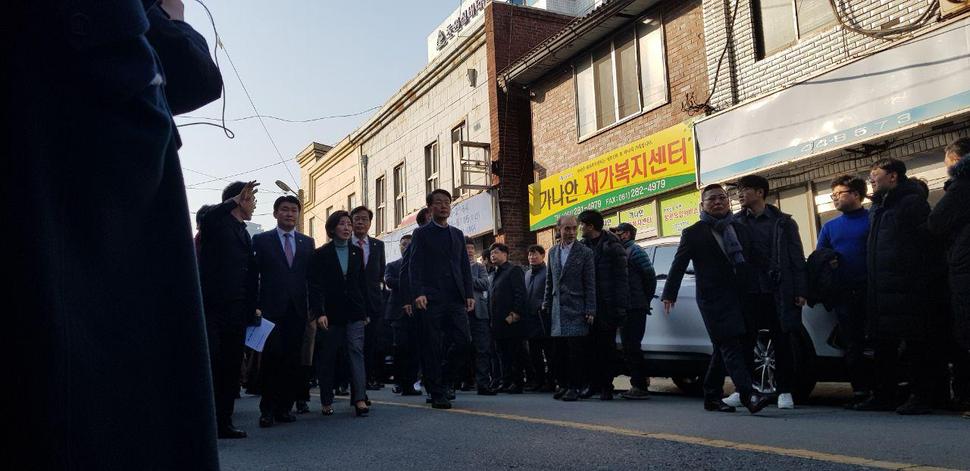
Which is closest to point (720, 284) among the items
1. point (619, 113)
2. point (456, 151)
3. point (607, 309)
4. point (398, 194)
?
point (607, 309)

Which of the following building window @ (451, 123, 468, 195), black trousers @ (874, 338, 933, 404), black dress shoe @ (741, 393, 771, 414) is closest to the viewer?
black dress shoe @ (741, 393, 771, 414)

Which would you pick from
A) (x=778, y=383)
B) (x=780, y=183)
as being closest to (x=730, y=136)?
(x=780, y=183)

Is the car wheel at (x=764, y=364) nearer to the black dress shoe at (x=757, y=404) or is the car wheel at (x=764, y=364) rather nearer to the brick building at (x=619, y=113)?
the black dress shoe at (x=757, y=404)

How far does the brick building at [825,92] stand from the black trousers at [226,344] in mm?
7955

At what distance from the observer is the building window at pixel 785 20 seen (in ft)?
38.8

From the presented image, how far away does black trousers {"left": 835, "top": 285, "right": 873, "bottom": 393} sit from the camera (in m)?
6.99

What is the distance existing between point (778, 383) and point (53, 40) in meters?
6.71

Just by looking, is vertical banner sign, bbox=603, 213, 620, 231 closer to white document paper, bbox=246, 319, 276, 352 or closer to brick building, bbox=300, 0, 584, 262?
brick building, bbox=300, 0, 584, 262

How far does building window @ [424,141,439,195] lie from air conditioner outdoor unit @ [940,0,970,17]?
51.5 feet

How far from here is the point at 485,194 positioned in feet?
65.9

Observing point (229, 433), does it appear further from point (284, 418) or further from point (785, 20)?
point (785, 20)

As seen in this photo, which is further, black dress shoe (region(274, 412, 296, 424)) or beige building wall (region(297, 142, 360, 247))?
beige building wall (region(297, 142, 360, 247))

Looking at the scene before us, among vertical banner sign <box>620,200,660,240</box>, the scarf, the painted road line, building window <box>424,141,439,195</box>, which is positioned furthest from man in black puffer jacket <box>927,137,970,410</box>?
building window <box>424,141,439,195</box>

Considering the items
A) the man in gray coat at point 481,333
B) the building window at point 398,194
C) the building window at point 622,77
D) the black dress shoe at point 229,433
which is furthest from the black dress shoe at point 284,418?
the building window at point 398,194
